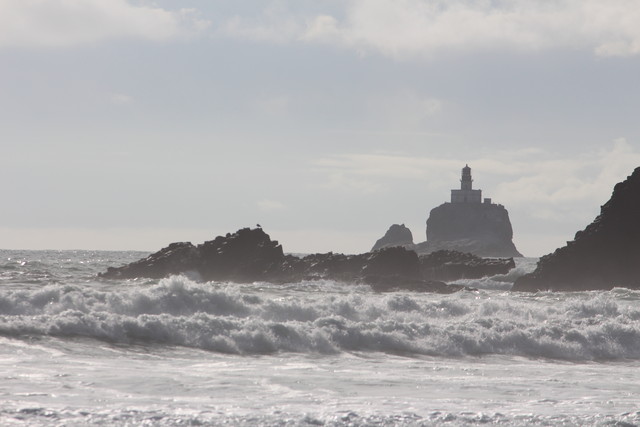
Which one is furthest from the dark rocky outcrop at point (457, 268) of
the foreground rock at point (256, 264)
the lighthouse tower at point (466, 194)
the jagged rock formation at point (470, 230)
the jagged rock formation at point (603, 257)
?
the lighthouse tower at point (466, 194)

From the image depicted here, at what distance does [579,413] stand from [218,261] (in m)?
42.0

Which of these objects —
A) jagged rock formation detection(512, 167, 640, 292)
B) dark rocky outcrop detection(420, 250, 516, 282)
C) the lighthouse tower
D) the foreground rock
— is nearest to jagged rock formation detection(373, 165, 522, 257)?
the lighthouse tower

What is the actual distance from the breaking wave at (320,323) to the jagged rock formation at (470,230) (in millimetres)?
158593

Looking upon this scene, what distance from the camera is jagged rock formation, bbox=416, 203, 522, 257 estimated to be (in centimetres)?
19150

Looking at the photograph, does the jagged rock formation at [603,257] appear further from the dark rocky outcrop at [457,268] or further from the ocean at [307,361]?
the dark rocky outcrop at [457,268]

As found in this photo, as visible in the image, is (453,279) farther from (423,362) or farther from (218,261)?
(423,362)

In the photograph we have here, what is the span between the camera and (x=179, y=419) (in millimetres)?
13562

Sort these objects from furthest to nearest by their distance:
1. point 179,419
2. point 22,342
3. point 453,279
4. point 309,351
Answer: point 453,279
point 309,351
point 22,342
point 179,419

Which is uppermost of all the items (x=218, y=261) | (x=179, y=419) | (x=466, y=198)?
(x=466, y=198)

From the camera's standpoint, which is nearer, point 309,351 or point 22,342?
point 22,342

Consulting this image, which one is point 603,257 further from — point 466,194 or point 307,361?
point 466,194

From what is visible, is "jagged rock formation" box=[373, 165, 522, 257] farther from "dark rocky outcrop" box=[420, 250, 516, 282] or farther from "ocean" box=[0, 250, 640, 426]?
"ocean" box=[0, 250, 640, 426]

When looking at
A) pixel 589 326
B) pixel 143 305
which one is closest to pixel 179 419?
pixel 143 305

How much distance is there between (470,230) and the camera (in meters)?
193
